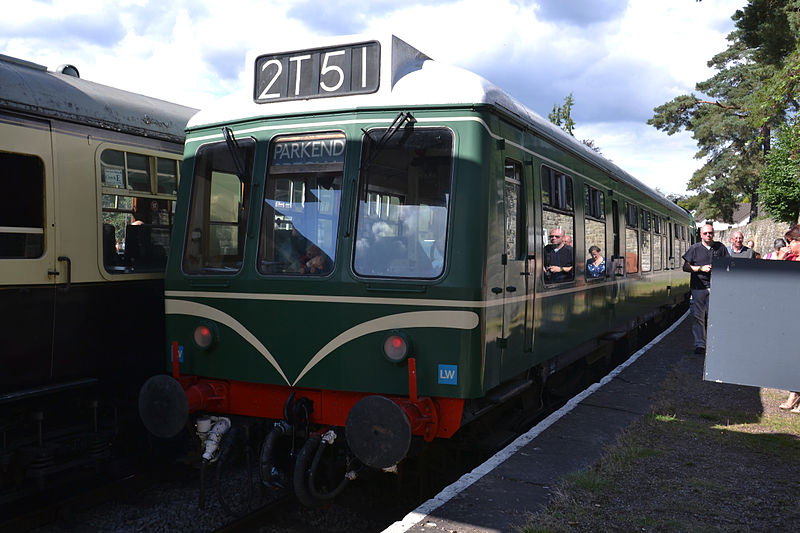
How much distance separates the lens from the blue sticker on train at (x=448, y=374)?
4.51 m

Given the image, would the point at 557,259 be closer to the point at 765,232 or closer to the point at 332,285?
the point at 332,285

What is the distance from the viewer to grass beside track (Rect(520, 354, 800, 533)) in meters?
4.18

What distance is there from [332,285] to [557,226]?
2.55m

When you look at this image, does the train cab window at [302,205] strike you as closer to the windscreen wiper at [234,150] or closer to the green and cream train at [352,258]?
the green and cream train at [352,258]

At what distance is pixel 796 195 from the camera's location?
98.5 ft

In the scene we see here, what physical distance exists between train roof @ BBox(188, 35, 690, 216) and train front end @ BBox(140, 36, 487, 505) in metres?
0.03

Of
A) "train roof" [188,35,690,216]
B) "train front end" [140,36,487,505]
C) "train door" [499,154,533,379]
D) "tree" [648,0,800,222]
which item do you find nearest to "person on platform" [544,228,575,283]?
"train door" [499,154,533,379]

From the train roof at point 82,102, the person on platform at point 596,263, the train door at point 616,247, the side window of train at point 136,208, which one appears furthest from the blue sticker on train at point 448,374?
the train door at point 616,247

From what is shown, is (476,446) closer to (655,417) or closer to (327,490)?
(327,490)

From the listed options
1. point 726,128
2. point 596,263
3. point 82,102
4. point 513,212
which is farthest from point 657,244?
point 726,128

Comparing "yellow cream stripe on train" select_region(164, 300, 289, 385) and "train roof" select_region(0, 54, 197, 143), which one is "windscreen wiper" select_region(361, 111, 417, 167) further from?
"train roof" select_region(0, 54, 197, 143)

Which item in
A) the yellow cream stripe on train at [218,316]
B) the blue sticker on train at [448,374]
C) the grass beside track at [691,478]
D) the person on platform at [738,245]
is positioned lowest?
the grass beside track at [691,478]

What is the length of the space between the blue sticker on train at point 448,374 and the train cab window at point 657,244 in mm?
9100

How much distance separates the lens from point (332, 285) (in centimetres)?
478
